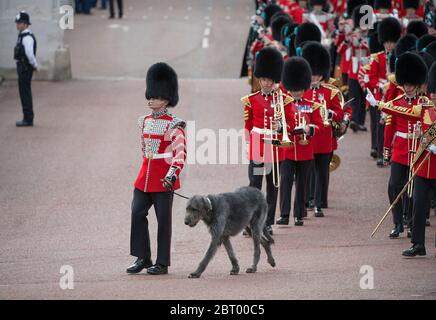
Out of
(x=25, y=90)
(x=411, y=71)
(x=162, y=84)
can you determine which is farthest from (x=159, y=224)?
(x=25, y=90)

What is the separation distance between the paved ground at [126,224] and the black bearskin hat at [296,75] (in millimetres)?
1348

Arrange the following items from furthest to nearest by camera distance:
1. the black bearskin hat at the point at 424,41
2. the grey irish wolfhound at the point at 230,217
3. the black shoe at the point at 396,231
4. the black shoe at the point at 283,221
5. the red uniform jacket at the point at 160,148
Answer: the black bearskin hat at the point at 424,41
the black shoe at the point at 283,221
the black shoe at the point at 396,231
the red uniform jacket at the point at 160,148
the grey irish wolfhound at the point at 230,217

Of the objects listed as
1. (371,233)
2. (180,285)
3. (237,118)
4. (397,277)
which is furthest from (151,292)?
(237,118)

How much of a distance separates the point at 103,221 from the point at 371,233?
2633 mm

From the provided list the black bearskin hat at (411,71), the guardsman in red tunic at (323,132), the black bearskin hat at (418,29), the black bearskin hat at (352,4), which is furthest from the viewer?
the black bearskin hat at (352,4)

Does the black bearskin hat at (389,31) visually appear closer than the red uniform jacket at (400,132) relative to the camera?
No

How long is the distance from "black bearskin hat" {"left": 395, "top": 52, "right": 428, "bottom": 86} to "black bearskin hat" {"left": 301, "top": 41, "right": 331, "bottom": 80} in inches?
67.6

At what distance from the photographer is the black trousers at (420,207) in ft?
32.8

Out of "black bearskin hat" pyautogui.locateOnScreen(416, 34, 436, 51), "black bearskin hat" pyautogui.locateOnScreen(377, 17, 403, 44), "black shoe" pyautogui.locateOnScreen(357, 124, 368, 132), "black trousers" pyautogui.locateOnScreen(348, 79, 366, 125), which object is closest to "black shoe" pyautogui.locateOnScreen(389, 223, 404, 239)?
"black bearskin hat" pyautogui.locateOnScreen(416, 34, 436, 51)

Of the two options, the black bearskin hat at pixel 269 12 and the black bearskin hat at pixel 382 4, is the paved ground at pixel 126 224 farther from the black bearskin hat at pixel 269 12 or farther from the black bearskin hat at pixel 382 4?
the black bearskin hat at pixel 382 4

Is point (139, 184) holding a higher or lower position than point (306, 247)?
higher

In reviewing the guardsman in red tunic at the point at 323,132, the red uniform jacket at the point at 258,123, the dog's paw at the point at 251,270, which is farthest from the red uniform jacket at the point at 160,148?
the guardsman in red tunic at the point at 323,132

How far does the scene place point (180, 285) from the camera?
29.2 ft
